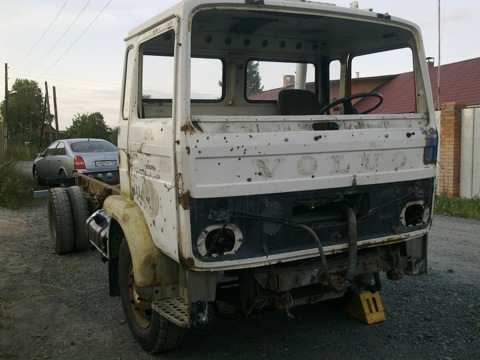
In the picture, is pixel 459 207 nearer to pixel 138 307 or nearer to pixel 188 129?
pixel 138 307

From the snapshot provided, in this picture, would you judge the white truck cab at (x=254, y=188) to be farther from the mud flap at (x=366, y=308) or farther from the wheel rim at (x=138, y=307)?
the mud flap at (x=366, y=308)

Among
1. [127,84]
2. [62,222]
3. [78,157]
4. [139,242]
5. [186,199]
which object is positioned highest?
[127,84]

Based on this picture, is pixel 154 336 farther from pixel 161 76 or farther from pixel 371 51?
pixel 371 51

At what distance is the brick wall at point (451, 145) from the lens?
1191 centimetres

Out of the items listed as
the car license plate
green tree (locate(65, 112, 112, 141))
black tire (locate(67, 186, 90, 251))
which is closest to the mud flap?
black tire (locate(67, 186, 90, 251))

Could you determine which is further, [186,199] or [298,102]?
[298,102]

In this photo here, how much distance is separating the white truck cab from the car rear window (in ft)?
28.1

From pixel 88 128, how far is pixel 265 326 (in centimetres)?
3837

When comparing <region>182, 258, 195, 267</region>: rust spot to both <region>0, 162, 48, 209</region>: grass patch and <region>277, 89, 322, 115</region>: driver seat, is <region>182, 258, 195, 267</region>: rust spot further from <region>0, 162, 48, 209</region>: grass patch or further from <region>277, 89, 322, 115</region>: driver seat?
<region>0, 162, 48, 209</region>: grass patch

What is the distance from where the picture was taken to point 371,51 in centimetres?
475

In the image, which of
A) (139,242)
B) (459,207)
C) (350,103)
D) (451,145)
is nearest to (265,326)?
(139,242)

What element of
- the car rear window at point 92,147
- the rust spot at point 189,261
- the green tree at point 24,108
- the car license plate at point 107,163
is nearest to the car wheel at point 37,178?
the car rear window at point 92,147

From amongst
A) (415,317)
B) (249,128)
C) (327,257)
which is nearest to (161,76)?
(249,128)

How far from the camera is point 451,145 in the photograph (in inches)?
473
